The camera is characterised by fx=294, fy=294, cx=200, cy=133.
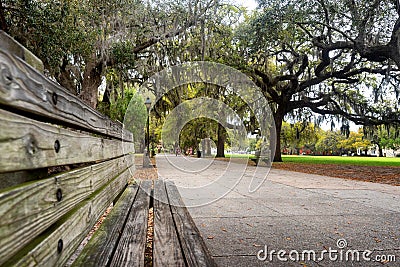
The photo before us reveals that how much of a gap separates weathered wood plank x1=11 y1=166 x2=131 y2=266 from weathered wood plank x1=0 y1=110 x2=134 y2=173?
245 millimetres

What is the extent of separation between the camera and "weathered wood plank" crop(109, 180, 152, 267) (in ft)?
4.72

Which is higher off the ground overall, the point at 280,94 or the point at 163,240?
the point at 280,94

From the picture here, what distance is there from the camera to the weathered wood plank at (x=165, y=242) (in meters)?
1.46

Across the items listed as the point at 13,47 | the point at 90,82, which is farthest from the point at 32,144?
the point at 90,82

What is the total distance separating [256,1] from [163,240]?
39.6ft

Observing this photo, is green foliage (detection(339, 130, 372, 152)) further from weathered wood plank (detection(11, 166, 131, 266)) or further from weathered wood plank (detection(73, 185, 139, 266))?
weathered wood plank (detection(11, 166, 131, 266))

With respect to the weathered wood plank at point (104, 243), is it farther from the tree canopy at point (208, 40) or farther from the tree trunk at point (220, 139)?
the tree trunk at point (220, 139)

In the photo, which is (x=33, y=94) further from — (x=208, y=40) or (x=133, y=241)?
(x=208, y=40)

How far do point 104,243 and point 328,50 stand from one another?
13174 millimetres

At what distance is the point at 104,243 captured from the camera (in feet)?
5.45

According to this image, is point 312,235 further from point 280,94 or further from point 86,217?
point 280,94

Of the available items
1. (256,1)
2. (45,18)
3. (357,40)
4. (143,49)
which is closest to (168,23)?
(143,49)

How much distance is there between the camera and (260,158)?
1425 centimetres

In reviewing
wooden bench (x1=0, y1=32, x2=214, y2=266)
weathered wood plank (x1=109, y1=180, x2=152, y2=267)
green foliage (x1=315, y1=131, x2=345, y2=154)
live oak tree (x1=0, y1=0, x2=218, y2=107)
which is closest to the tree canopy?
live oak tree (x1=0, y1=0, x2=218, y2=107)
